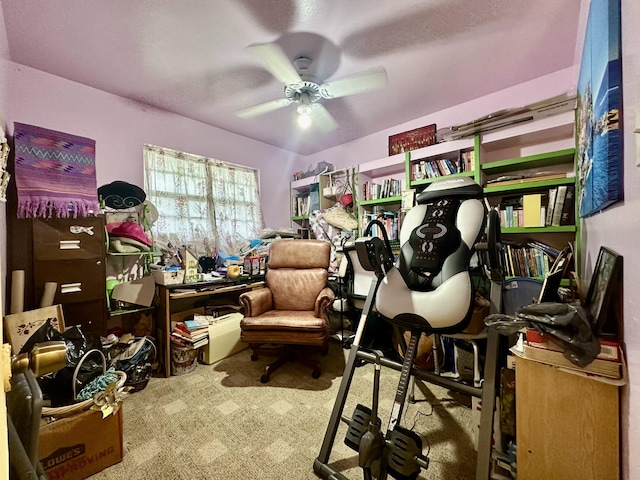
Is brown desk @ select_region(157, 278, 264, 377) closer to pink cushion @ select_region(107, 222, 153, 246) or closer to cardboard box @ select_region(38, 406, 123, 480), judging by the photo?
pink cushion @ select_region(107, 222, 153, 246)

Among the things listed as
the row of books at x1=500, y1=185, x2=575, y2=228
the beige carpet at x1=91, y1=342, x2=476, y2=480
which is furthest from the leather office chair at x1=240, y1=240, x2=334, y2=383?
the row of books at x1=500, y1=185, x2=575, y2=228

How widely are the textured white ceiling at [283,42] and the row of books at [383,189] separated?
2.71 feet

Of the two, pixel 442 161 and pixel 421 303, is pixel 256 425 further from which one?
pixel 442 161

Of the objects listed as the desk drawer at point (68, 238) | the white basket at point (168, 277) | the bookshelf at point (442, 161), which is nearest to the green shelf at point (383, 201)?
the bookshelf at point (442, 161)

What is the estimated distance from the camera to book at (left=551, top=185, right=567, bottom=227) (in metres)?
2.06

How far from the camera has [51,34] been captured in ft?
5.80

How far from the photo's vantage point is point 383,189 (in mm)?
3117

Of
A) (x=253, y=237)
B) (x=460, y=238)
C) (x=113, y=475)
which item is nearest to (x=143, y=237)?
(x=253, y=237)

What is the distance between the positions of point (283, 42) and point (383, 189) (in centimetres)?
176

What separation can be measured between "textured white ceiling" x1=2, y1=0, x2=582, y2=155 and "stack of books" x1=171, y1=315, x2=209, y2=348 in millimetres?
2087

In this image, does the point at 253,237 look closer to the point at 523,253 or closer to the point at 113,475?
the point at 113,475

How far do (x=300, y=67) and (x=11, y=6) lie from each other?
5.50 feet

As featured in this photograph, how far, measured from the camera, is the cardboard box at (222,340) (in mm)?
2446

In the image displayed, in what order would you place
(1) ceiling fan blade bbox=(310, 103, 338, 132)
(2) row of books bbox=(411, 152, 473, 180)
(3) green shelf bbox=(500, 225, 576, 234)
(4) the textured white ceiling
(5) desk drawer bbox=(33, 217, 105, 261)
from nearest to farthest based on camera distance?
(4) the textured white ceiling
(5) desk drawer bbox=(33, 217, 105, 261)
(3) green shelf bbox=(500, 225, 576, 234)
(1) ceiling fan blade bbox=(310, 103, 338, 132)
(2) row of books bbox=(411, 152, 473, 180)
